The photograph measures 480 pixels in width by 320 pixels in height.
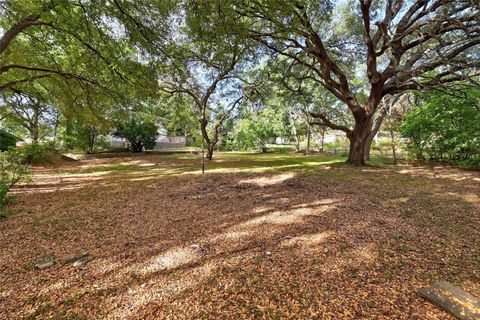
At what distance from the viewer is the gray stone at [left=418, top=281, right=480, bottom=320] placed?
1.56 meters

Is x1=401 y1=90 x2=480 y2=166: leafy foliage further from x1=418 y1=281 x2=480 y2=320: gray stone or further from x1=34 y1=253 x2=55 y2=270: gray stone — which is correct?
x1=34 y1=253 x2=55 y2=270: gray stone

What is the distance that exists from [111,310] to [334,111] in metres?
20.9

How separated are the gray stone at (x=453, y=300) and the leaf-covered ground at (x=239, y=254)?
79 millimetres

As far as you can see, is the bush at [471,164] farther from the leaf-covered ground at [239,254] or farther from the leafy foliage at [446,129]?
the leaf-covered ground at [239,254]

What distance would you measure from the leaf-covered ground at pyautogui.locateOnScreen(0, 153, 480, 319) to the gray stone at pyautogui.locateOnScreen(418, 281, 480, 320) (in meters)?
0.08

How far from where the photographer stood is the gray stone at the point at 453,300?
1.56m

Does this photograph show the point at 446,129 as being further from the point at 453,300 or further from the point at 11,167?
the point at 11,167

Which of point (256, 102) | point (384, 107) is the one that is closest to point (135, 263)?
point (256, 102)

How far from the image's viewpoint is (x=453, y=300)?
66.7 inches

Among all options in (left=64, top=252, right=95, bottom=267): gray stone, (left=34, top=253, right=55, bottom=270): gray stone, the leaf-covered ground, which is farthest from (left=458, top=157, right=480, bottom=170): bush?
(left=34, top=253, right=55, bottom=270): gray stone

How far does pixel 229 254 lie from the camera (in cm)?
255

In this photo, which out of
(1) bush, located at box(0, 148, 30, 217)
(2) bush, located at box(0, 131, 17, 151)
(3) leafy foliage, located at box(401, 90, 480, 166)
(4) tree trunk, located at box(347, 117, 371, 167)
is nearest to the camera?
(1) bush, located at box(0, 148, 30, 217)

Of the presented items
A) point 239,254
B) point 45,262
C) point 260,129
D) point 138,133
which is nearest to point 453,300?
point 239,254

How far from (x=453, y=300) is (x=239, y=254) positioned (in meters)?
1.92
